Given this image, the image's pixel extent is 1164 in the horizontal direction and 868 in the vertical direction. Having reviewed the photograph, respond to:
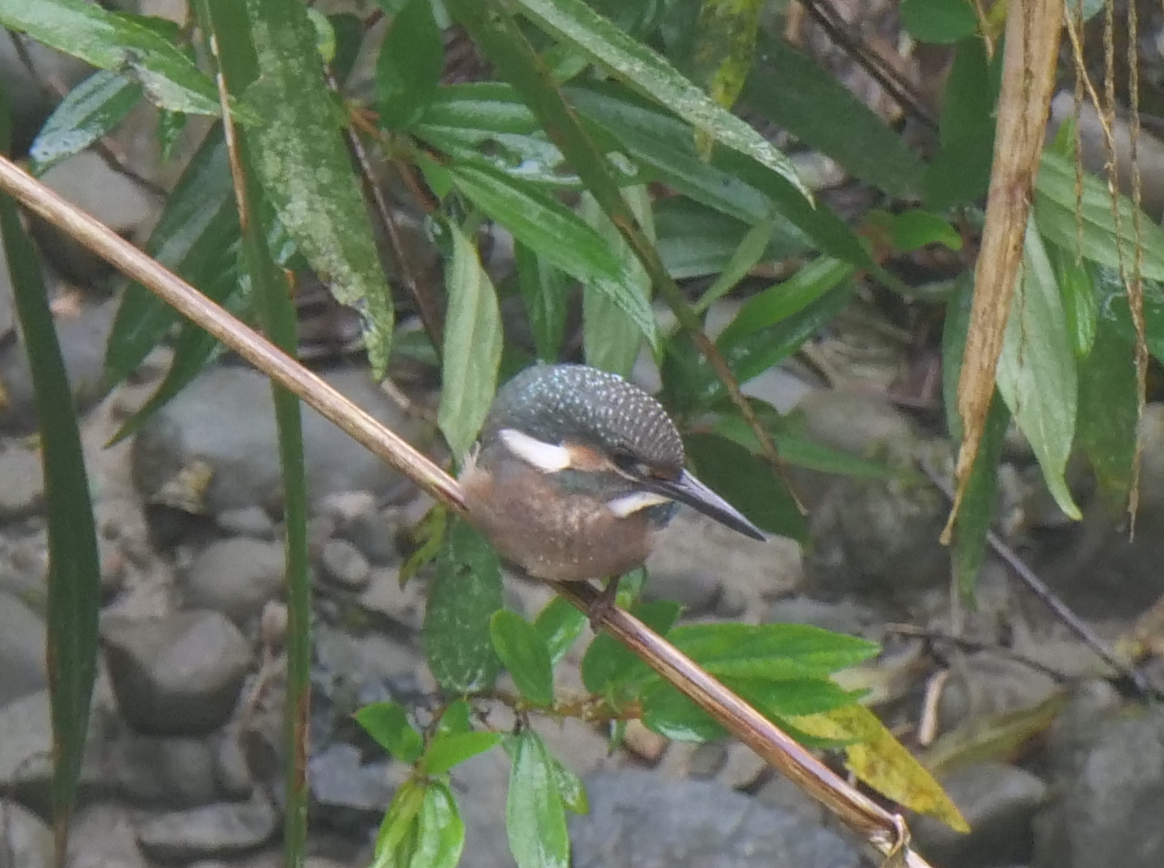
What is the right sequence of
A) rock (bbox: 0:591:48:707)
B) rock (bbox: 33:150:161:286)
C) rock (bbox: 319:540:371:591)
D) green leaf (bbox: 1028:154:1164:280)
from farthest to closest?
rock (bbox: 33:150:161:286) < rock (bbox: 319:540:371:591) < rock (bbox: 0:591:48:707) < green leaf (bbox: 1028:154:1164:280)

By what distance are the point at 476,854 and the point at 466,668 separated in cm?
A: 52

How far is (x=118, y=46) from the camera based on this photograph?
0.69m

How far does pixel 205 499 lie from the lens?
2.02 m

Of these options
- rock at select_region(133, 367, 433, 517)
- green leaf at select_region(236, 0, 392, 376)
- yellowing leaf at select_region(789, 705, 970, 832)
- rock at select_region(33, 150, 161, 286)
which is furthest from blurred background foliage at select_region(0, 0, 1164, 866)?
rock at select_region(33, 150, 161, 286)

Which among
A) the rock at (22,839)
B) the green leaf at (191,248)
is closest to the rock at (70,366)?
the rock at (22,839)

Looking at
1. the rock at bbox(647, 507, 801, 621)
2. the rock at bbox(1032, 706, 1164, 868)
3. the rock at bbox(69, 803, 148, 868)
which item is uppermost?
the rock at bbox(1032, 706, 1164, 868)

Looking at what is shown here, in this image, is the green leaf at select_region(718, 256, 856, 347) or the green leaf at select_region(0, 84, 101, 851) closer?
the green leaf at select_region(0, 84, 101, 851)

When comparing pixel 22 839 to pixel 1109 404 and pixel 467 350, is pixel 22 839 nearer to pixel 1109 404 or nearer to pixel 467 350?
pixel 467 350

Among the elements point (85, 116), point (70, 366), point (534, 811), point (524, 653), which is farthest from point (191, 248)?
point (70, 366)

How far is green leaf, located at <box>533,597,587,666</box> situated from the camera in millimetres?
1166

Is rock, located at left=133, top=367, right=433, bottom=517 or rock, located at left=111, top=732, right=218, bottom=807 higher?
rock, located at left=133, top=367, right=433, bottom=517

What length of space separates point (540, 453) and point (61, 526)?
0.43 m

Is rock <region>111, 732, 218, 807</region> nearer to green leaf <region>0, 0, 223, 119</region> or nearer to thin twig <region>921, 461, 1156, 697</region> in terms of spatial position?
thin twig <region>921, 461, 1156, 697</region>

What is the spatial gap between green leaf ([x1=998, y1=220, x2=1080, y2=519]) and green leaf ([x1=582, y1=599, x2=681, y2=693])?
315mm
